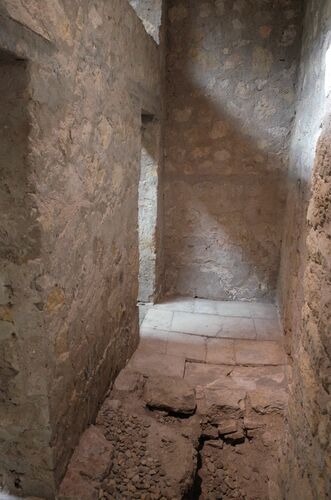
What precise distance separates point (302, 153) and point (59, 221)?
202 centimetres

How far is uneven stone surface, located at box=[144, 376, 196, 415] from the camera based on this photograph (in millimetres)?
2039

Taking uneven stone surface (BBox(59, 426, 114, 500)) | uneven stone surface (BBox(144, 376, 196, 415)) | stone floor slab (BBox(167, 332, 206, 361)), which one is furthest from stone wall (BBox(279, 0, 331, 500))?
stone floor slab (BBox(167, 332, 206, 361))

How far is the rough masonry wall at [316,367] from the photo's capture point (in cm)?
99

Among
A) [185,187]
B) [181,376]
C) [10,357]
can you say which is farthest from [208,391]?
[185,187]

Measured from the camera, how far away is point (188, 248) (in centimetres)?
359

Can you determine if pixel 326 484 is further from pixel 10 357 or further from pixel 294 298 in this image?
pixel 294 298

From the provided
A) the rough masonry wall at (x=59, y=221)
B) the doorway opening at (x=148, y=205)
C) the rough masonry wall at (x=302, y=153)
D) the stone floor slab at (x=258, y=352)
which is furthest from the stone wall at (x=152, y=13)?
the stone floor slab at (x=258, y=352)

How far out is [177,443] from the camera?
1.81 metres

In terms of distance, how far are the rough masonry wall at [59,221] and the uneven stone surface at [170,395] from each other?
32 cm

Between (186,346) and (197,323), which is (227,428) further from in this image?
(197,323)

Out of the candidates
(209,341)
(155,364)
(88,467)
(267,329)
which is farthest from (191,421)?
(267,329)

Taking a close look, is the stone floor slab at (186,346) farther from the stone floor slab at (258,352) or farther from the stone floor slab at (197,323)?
the stone floor slab at (258,352)

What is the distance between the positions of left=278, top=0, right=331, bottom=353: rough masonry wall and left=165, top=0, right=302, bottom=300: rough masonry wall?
22cm

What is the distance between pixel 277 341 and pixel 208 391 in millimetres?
872
